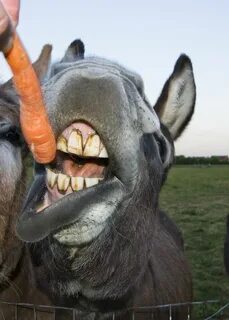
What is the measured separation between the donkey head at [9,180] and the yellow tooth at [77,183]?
1.33 meters

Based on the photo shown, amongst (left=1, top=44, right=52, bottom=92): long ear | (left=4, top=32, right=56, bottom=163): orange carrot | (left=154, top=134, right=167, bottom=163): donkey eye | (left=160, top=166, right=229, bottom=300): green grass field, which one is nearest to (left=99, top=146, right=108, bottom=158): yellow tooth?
(left=4, top=32, right=56, bottom=163): orange carrot

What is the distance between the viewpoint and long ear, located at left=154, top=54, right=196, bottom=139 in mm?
3700

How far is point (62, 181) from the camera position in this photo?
8.07ft

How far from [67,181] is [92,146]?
22cm

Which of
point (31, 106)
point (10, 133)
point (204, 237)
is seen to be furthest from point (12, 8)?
point (204, 237)

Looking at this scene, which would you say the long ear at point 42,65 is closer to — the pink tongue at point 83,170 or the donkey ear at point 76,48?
the donkey ear at point 76,48

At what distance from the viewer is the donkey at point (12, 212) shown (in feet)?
12.2

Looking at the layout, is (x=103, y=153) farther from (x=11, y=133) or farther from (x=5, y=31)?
(x=11, y=133)

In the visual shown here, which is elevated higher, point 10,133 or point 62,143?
point 10,133

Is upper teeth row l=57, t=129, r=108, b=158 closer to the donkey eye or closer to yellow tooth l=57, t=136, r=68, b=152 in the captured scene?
yellow tooth l=57, t=136, r=68, b=152

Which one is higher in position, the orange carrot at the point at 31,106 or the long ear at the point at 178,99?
the long ear at the point at 178,99

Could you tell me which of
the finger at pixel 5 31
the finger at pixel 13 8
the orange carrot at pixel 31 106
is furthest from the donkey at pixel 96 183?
the finger at pixel 13 8

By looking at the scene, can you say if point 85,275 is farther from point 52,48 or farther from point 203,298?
point 203,298

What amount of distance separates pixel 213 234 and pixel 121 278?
38.1 feet
